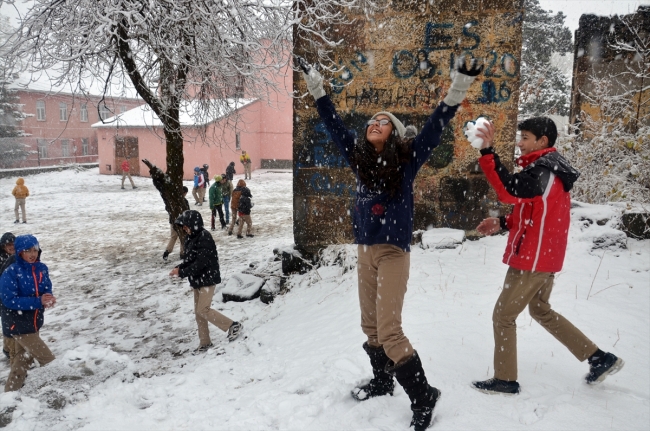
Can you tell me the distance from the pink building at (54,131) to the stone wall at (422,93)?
25.0m

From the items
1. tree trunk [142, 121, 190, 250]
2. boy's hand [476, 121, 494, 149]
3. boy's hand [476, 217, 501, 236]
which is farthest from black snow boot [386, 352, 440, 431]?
tree trunk [142, 121, 190, 250]

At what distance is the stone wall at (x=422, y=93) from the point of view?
5934 mm

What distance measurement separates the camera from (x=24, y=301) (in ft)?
13.1

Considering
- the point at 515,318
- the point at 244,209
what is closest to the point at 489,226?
the point at 515,318

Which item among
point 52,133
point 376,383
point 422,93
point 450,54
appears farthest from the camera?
point 52,133

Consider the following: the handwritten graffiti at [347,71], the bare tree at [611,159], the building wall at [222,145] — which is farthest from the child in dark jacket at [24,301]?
the building wall at [222,145]

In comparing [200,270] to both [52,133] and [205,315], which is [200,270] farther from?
[52,133]

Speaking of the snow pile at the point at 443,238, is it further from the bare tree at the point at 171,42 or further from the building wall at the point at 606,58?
the building wall at the point at 606,58

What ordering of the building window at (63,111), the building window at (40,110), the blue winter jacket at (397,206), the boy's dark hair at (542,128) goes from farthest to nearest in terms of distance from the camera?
the building window at (63,111)
the building window at (40,110)
the boy's dark hair at (542,128)
the blue winter jacket at (397,206)

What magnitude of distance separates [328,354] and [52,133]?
116 feet

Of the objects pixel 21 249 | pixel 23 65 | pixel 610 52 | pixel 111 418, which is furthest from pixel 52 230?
pixel 610 52

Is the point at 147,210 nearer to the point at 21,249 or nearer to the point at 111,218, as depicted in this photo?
the point at 111,218

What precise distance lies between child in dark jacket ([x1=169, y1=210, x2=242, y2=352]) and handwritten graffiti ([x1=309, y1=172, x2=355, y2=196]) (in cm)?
213

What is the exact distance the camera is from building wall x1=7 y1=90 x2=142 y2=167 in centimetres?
2897
